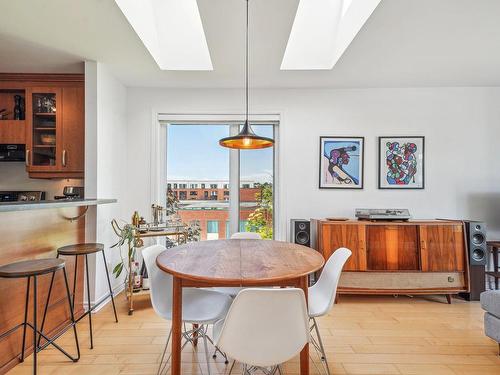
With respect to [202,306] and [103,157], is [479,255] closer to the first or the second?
[202,306]

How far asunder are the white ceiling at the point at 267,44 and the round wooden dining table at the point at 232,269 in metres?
1.73

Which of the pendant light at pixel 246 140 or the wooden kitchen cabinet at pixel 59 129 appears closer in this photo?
the pendant light at pixel 246 140

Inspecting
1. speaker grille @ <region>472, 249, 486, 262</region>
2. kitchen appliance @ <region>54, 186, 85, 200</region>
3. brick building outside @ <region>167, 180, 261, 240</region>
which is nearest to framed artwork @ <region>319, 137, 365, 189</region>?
brick building outside @ <region>167, 180, 261, 240</region>

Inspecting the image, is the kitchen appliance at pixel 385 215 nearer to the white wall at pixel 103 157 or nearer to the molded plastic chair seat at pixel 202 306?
the molded plastic chair seat at pixel 202 306

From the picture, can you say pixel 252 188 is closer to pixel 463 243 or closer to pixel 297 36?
pixel 297 36

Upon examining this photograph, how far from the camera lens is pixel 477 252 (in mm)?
2898

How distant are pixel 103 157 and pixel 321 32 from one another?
8.30 feet

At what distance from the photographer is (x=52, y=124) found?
9.86 ft

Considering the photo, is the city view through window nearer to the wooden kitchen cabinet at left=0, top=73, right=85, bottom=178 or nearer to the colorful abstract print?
the wooden kitchen cabinet at left=0, top=73, right=85, bottom=178

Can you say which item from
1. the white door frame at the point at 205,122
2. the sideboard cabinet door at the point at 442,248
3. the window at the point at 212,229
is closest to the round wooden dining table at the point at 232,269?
the white door frame at the point at 205,122

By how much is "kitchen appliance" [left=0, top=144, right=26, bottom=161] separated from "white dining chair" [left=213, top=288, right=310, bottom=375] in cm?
308

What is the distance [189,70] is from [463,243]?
3.43m

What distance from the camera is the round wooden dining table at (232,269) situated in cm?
135

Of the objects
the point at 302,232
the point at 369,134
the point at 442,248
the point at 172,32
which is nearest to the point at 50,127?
the point at 172,32
